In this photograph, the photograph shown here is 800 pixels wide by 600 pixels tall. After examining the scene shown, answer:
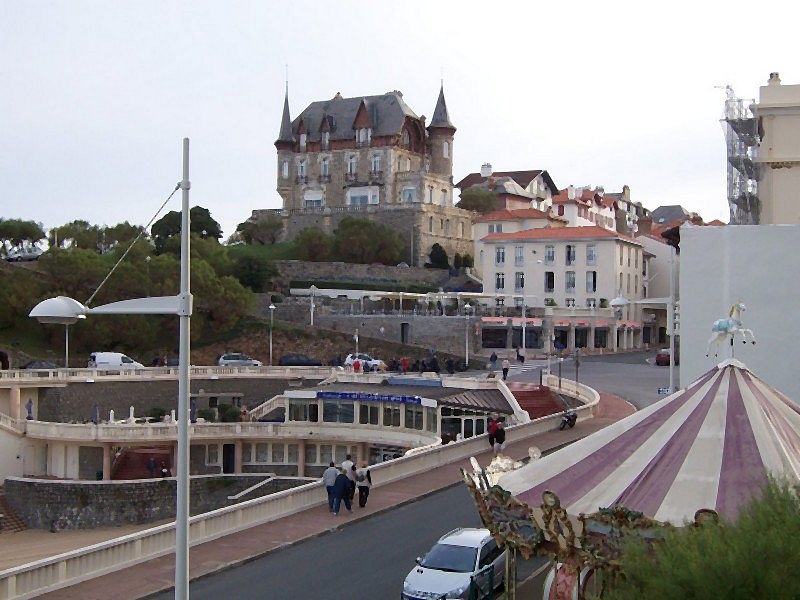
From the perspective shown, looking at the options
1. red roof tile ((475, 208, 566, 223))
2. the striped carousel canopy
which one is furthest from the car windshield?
red roof tile ((475, 208, 566, 223))

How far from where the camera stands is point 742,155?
40562 millimetres

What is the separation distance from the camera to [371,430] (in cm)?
4653

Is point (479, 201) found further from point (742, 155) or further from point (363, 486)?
point (363, 486)

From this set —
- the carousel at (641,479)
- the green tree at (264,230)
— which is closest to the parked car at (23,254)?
the green tree at (264,230)

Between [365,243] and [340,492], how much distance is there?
72.3 metres

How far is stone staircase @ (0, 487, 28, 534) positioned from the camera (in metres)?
39.3

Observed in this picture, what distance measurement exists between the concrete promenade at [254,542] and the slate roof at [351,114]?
79.8m

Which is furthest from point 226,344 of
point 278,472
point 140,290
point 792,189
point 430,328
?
point 792,189

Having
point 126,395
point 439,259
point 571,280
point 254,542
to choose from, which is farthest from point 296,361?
point 254,542

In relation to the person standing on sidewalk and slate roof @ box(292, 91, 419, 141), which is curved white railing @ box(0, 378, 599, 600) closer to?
the person standing on sidewalk

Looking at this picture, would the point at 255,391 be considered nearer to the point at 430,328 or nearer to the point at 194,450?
the point at 194,450

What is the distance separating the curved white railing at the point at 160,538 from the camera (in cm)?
1580

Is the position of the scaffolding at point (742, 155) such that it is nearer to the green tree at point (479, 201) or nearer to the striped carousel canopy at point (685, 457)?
the striped carousel canopy at point (685, 457)

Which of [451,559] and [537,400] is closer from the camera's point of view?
[451,559]
